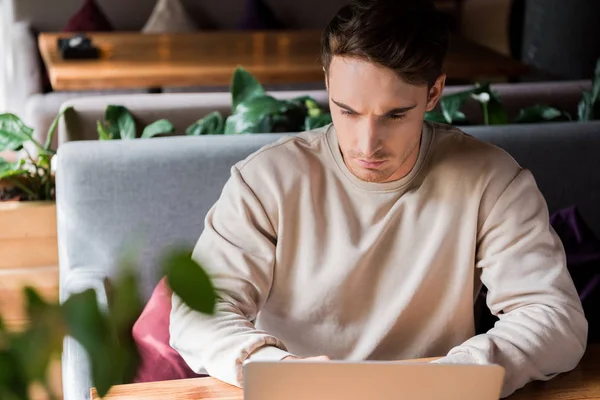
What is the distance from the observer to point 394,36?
1.37 meters

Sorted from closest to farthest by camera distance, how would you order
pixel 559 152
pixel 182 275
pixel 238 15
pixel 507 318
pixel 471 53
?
1. pixel 182 275
2. pixel 507 318
3. pixel 559 152
4. pixel 471 53
5. pixel 238 15

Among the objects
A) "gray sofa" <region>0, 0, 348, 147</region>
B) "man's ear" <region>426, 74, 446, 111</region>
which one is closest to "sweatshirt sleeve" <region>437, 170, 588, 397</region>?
"man's ear" <region>426, 74, 446, 111</region>

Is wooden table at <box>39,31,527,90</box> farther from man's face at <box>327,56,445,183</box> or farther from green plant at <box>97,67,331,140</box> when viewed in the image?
man's face at <box>327,56,445,183</box>

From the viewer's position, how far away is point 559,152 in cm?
209

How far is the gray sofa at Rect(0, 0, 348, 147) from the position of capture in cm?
425

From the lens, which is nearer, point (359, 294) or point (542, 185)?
point (359, 294)

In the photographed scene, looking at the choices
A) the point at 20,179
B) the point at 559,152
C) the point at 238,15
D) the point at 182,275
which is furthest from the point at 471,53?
the point at 182,275

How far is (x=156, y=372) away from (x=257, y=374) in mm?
722

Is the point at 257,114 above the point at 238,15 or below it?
above

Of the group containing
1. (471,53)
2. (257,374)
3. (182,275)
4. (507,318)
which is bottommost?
(471,53)

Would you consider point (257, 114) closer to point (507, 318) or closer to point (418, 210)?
point (418, 210)

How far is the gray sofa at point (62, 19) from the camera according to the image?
13.9ft

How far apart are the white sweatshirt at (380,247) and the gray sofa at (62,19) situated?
2734mm

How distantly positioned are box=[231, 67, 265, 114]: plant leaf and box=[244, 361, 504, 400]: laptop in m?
1.42
